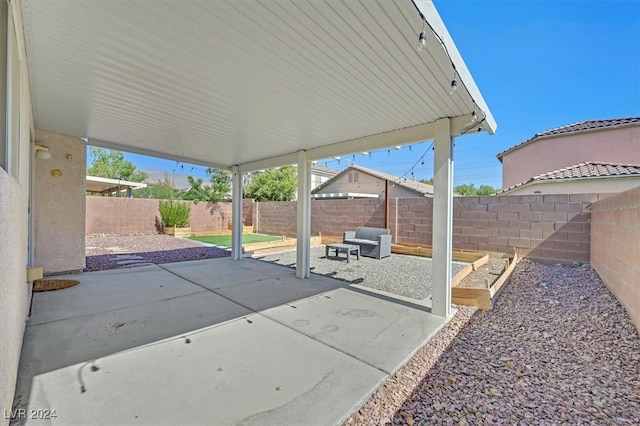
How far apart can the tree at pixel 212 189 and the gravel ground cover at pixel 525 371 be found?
51.6ft

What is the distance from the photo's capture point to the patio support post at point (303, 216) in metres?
6.24

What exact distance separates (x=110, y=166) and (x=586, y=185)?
122ft

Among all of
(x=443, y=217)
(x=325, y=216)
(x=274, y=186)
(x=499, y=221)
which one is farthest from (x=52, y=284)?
(x=274, y=186)

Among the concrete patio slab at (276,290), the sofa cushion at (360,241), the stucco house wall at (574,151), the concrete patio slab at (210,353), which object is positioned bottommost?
the concrete patio slab at (276,290)

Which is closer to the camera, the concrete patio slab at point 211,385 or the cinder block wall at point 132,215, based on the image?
the concrete patio slab at point 211,385

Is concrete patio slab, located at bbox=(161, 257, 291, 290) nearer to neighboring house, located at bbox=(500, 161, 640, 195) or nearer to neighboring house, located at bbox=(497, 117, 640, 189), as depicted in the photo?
neighboring house, located at bbox=(500, 161, 640, 195)

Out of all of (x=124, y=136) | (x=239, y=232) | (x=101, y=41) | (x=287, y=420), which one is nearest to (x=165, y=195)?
(x=239, y=232)

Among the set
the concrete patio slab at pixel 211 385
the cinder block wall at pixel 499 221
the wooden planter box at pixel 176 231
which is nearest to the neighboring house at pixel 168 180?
the wooden planter box at pixel 176 231

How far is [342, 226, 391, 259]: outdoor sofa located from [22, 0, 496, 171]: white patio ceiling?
4214 mm

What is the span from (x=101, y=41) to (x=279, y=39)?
5.30 feet

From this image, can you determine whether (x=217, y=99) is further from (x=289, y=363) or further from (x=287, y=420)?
(x=287, y=420)

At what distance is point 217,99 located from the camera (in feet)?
12.2

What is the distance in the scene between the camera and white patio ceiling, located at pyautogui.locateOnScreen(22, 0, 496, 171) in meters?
2.12

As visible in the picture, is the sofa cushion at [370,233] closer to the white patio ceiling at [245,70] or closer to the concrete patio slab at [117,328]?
the white patio ceiling at [245,70]
